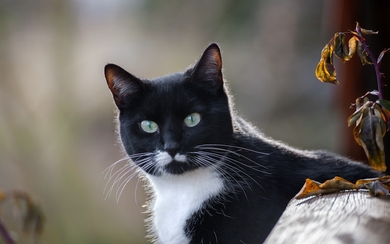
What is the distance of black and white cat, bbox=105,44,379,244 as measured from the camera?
1122 mm

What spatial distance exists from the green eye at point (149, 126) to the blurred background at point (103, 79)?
161 cm

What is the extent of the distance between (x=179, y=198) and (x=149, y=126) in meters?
0.19

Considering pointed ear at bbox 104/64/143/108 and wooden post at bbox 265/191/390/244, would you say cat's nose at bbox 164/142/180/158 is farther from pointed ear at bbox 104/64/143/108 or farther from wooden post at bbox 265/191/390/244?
wooden post at bbox 265/191/390/244

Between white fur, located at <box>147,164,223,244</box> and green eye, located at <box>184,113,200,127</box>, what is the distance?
0.09 meters

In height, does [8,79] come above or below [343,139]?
above

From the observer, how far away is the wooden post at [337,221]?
0.65 metres

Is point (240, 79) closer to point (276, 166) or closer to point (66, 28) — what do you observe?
point (66, 28)

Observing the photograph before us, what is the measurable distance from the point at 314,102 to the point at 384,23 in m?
1.89

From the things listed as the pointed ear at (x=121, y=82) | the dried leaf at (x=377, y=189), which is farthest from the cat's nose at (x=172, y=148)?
the dried leaf at (x=377, y=189)

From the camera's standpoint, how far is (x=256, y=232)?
107 centimetres

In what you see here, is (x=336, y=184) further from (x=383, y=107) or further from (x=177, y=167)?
(x=177, y=167)

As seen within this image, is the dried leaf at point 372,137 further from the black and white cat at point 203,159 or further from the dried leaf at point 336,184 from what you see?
the black and white cat at point 203,159

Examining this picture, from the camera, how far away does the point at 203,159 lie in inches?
45.8

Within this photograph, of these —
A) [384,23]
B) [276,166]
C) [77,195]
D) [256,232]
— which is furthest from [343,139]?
[77,195]
